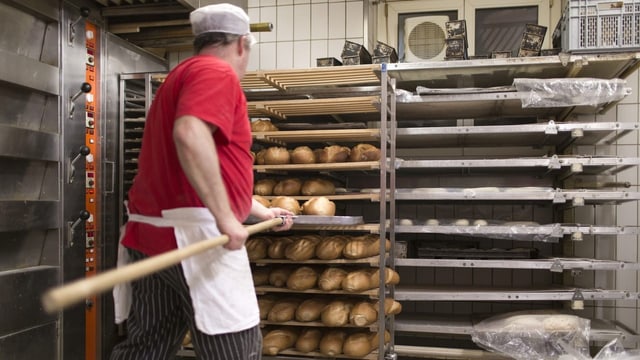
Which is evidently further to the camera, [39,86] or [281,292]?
[281,292]

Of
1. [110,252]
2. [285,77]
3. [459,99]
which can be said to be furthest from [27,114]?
[459,99]

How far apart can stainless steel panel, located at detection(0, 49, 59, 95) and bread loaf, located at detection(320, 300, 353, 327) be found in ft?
5.93

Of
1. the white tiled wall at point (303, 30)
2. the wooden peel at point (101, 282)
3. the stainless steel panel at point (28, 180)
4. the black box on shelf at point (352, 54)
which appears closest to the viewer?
the wooden peel at point (101, 282)

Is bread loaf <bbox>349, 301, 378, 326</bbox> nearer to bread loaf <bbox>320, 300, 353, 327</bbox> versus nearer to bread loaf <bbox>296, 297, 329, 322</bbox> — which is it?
bread loaf <bbox>320, 300, 353, 327</bbox>

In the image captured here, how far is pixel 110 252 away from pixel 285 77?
58.9 inches

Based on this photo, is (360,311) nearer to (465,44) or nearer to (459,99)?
(459,99)

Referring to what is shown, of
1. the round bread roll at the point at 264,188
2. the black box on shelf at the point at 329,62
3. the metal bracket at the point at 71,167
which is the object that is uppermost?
the black box on shelf at the point at 329,62

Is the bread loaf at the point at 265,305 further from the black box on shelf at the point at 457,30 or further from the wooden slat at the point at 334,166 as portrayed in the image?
the black box on shelf at the point at 457,30

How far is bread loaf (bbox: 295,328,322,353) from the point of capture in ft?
9.74

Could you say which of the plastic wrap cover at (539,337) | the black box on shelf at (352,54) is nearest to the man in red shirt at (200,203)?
the black box on shelf at (352,54)

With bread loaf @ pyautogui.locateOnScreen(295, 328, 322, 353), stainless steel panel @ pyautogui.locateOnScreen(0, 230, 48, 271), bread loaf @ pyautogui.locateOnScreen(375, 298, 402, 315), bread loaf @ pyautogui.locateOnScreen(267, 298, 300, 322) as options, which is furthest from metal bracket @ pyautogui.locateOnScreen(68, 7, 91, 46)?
bread loaf @ pyautogui.locateOnScreen(375, 298, 402, 315)

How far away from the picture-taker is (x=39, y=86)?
2.77 m

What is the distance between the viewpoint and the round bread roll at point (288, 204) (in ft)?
9.73

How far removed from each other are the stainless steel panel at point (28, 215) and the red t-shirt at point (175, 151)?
1.21 m
